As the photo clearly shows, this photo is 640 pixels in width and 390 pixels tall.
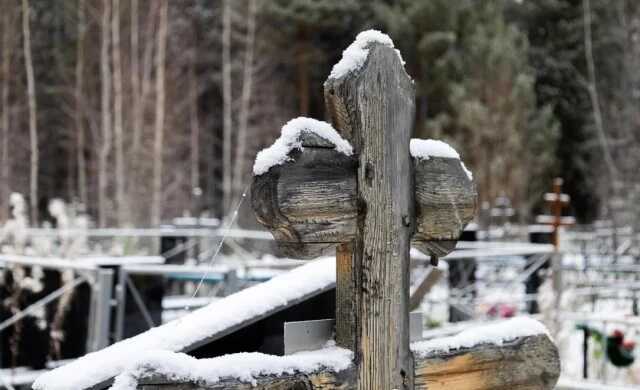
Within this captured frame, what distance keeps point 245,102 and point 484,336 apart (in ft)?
59.3

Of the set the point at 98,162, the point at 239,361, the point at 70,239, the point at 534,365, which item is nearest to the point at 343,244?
the point at 239,361

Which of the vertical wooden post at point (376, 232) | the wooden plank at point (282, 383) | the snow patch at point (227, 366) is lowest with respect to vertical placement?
the wooden plank at point (282, 383)

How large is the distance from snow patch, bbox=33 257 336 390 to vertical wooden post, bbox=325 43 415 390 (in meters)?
0.26

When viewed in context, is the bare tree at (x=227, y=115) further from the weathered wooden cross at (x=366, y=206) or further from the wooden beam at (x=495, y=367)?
the weathered wooden cross at (x=366, y=206)

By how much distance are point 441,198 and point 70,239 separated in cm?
1048

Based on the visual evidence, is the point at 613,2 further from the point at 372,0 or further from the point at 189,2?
the point at 189,2

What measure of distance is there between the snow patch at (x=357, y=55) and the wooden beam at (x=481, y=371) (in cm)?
59

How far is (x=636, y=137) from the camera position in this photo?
17438 mm

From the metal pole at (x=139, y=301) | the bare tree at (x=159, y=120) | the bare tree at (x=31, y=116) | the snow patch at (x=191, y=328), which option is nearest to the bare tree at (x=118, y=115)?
the bare tree at (x=159, y=120)

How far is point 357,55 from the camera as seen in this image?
1.54 m

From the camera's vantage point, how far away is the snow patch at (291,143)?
1.42m

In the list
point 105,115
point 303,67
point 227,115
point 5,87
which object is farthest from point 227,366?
point 303,67

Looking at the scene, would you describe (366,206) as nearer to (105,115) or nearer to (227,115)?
(105,115)

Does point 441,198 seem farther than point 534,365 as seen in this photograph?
No
